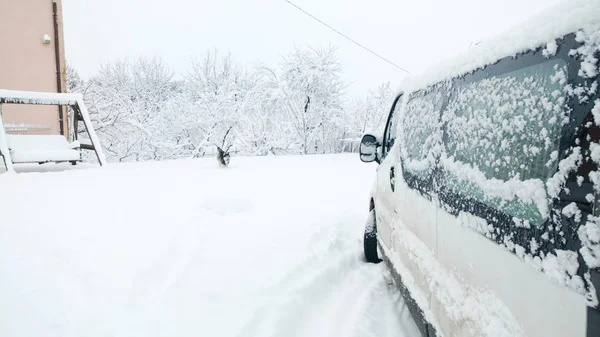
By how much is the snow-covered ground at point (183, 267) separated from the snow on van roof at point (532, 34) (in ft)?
5.53

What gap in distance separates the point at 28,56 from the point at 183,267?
11.5 metres

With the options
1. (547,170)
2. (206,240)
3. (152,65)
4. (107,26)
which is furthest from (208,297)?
(107,26)

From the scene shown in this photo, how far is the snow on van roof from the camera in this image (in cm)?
90

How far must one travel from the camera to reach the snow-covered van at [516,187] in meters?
0.86

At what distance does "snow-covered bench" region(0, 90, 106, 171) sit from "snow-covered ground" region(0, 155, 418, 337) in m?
1.03

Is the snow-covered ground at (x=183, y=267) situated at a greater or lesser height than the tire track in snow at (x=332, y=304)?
greater

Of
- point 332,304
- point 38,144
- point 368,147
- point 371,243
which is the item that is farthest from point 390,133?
point 38,144

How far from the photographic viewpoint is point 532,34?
1.10 m

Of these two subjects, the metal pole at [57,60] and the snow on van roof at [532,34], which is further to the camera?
the metal pole at [57,60]

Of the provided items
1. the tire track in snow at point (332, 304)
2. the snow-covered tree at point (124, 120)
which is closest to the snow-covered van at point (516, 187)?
the tire track in snow at point (332, 304)

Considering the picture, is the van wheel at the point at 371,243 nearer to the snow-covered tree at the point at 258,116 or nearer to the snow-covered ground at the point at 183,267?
the snow-covered ground at the point at 183,267

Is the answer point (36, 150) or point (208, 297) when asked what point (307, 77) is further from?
point (208, 297)

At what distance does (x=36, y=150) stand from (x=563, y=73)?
833 cm

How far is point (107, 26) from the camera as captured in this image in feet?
169
